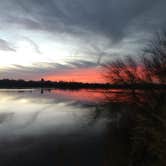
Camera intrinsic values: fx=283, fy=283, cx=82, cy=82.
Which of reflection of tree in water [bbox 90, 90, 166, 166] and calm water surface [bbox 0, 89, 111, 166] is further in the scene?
calm water surface [bbox 0, 89, 111, 166]

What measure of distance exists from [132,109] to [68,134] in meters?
4.71

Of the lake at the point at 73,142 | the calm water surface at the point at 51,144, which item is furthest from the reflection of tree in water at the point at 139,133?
the calm water surface at the point at 51,144

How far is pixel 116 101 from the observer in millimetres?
18297

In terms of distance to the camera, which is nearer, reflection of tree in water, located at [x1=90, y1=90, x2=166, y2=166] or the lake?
reflection of tree in water, located at [x1=90, y1=90, x2=166, y2=166]

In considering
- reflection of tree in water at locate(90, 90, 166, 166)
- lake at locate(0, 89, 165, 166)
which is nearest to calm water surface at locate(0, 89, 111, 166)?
lake at locate(0, 89, 165, 166)

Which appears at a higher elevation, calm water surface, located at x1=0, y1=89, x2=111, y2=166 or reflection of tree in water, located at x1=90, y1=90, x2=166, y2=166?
reflection of tree in water, located at x1=90, y1=90, x2=166, y2=166

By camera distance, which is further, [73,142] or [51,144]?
[73,142]

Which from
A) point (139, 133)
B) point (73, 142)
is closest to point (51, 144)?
point (73, 142)

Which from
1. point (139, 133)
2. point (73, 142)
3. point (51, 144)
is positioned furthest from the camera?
point (73, 142)

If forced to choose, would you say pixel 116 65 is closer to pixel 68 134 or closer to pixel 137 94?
pixel 137 94

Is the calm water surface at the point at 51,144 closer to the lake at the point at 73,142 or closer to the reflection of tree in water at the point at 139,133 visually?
the lake at the point at 73,142

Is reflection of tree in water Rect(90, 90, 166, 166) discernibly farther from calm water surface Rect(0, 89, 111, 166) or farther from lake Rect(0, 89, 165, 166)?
calm water surface Rect(0, 89, 111, 166)

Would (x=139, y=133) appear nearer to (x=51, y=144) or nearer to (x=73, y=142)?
(x=73, y=142)

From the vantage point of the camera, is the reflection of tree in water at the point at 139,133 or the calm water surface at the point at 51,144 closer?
the reflection of tree in water at the point at 139,133
